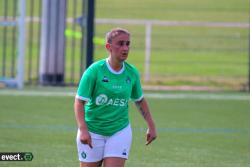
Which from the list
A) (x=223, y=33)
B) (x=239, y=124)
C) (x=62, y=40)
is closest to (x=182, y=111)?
(x=239, y=124)

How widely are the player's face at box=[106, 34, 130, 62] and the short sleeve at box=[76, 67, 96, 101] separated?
0.30 m

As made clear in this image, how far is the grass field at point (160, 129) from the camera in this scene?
39.3 ft

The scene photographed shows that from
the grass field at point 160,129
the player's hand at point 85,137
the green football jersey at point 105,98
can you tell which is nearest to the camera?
the player's hand at point 85,137

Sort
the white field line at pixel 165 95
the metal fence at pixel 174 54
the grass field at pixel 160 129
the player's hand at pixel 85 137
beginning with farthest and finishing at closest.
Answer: the metal fence at pixel 174 54
the white field line at pixel 165 95
the grass field at pixel 160 129
the player's hand at pixel 85 137

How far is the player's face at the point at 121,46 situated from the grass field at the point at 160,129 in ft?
9.51

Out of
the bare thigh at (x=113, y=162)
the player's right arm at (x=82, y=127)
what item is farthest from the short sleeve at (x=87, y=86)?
the bare thigh at (x=113, y=162)

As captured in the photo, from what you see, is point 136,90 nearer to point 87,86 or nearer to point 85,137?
point 87,86

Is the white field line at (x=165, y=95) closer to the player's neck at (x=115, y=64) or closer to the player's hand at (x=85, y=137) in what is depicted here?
the player's neck at (x=115, y=64)

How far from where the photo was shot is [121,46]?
8.73 meters

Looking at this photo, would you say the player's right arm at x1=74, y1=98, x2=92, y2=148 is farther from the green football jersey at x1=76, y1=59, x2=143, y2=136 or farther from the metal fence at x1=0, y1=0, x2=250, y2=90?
the metal fence at x1=0, y1=0, x2=250, y2=90

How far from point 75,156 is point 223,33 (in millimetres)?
23139

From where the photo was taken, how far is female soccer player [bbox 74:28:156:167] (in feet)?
28.7

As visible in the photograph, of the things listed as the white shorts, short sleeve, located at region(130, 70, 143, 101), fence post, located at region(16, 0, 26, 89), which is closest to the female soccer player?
the white shorts

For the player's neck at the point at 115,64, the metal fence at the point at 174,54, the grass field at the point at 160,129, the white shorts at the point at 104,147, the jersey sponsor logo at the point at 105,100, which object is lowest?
the metal fence at the point at 174,54
